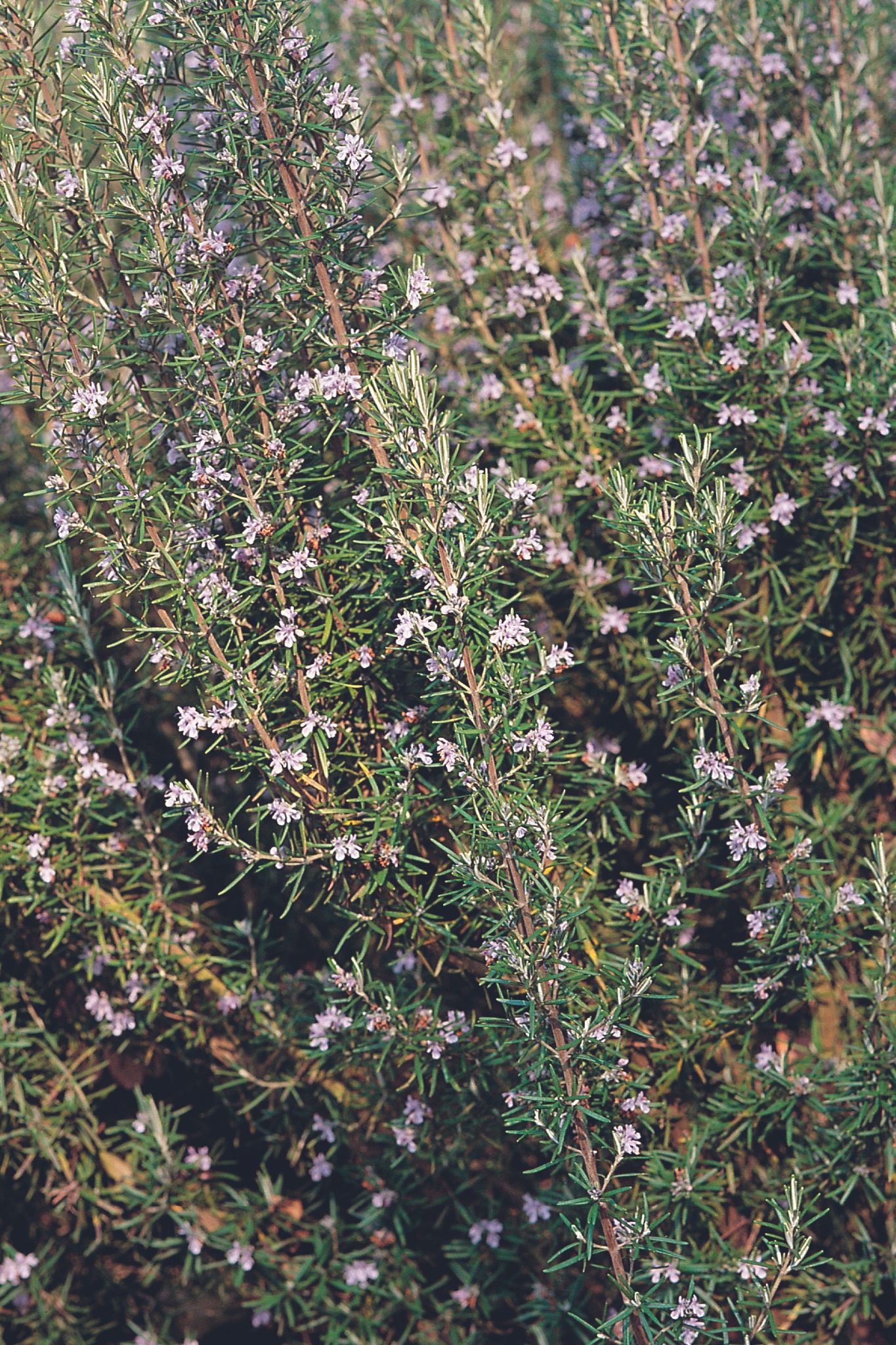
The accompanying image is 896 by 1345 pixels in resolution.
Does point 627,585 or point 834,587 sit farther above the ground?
point 627,585

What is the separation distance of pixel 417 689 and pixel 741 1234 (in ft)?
3.69

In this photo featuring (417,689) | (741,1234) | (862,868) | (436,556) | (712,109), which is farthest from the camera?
(712,109)

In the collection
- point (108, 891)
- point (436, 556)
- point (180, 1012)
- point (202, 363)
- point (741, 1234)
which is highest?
point (202, 363)

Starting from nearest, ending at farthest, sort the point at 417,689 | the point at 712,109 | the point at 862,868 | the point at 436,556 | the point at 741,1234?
the point at 436,556
the point at 417,689
the point at 741,1234
the point at 862,868
the point at 712,109

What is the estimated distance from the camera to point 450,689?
165cm

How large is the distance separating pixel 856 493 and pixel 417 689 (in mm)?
863

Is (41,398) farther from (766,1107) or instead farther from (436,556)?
(766,1107)

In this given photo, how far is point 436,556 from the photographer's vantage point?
162cm

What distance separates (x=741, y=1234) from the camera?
2.07 metres

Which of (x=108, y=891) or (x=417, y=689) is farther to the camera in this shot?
(x=108, y=891)

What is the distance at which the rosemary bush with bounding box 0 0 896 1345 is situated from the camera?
5.48ft

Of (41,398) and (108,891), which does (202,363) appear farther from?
(108,891)

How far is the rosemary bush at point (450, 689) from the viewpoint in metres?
1.67

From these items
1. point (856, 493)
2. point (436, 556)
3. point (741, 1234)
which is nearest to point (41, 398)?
point (436, 556)
